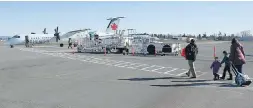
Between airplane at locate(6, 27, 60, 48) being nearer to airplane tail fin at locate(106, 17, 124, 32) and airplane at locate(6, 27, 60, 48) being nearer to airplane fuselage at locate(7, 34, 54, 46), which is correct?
airplane fuselage at locate(7, 34, 54, 46)

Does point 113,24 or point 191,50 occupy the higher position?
point 113,24

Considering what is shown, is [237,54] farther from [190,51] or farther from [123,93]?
[123,93]

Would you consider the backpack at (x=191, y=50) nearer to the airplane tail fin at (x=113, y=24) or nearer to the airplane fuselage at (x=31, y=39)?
the airplane tail fin at (x=113, y=24)

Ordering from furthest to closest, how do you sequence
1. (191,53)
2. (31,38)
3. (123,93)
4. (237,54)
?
1. (31,38)
2. (191,53)
3. (237,54)
4. (123,93)

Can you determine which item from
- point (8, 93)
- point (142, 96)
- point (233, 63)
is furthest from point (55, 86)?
point (233, 63)

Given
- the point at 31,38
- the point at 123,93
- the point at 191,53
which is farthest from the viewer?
the point at 31,38

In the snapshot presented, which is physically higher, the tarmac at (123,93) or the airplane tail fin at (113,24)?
the airplane tail fin at (113,24)

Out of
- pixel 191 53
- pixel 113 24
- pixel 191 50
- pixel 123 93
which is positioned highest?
pixel 113 24

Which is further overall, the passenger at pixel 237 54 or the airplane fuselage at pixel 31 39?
the airplane fuselage at pixel 31 39

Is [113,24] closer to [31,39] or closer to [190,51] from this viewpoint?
[31,39]

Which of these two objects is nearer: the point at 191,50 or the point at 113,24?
the point at 191,50

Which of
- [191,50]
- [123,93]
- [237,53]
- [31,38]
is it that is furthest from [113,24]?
[123,93]

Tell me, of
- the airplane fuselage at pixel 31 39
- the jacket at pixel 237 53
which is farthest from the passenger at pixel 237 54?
the airplane fuselage at pixel 31 39

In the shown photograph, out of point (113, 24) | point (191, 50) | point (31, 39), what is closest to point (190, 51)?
point (191, 50)
